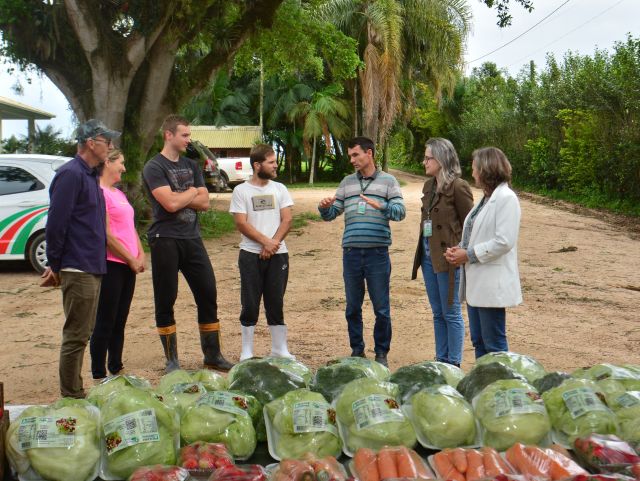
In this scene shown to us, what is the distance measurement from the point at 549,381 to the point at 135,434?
1.62 metres

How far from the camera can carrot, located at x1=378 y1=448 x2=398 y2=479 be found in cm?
235

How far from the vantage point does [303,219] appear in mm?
19266

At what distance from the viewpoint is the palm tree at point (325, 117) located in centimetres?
3850

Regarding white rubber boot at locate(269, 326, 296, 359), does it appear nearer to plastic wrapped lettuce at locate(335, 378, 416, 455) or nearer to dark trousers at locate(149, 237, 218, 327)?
dark trousers at locate(149, 237, 218, 327)

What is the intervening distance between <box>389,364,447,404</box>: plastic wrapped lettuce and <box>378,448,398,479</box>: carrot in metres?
0.46

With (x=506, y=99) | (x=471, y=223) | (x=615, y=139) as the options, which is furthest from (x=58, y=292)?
(x=506, y=99)

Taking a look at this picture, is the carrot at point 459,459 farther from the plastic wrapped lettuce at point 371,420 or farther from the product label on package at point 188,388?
the product label on package at point 188,388

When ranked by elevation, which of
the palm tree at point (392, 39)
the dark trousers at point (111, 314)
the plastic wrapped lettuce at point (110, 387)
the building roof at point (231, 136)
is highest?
the palm tree at point (392, 39)

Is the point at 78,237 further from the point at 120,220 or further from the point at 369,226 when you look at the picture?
the point at 369,226

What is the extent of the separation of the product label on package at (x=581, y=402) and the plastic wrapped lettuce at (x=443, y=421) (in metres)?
0.35

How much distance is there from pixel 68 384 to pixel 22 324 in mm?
4472

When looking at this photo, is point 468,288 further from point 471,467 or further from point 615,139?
point 615,139

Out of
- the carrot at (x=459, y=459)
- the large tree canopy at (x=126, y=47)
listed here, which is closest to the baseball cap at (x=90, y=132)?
the carrot at (x=459, y=459)

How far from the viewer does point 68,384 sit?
4734 millimetres
